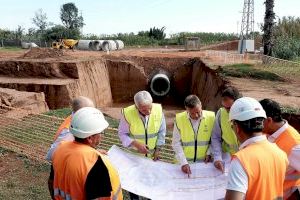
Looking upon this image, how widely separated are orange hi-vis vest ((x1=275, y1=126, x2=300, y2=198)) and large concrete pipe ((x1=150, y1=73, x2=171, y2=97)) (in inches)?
969

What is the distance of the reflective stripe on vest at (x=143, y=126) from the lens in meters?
5.60

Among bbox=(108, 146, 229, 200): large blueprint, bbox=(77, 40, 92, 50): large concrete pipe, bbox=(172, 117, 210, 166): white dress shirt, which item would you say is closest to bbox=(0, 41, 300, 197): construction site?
bbox=(108, 146, 229, 200): large blueprint

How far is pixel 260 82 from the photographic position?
54.7 ft

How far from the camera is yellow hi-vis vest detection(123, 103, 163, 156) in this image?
560cm

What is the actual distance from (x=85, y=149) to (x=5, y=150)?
7124 mm

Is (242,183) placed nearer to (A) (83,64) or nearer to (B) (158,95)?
(A) (83,64)

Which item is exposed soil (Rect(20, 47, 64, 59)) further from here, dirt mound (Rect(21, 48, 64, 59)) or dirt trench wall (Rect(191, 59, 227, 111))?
dirt trench wall (Rect(191, 59, 227, 111))

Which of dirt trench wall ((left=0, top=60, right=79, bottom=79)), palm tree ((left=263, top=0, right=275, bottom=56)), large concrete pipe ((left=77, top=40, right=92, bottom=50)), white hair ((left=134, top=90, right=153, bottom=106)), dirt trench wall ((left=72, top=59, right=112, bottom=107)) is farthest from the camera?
large concrete pipe ((left=77, top=40, right=92, bottom=50))

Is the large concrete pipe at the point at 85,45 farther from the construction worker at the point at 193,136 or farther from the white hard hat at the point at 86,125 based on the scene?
the white hard hat at the point at 86,125

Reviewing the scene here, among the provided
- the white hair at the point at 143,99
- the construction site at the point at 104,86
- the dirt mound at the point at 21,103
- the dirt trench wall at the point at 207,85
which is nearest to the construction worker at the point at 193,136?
the white hair at the point at 143,99

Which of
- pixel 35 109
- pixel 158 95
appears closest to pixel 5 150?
pixel 35 109

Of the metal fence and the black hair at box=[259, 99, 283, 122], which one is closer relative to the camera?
the black hair at box=[259, 99, 283, 122]

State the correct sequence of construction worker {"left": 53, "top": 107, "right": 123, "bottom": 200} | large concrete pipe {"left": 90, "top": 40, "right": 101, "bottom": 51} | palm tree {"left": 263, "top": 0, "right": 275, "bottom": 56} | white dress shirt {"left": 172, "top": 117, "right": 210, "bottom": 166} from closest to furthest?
construction worker {"left": 53, "top": 107, "right": 123, "bottom": 200} < white dress shirt {"left": 172, "top": 117, "right": 210, "bottom": 166} < palm tree {"left": 263, "top": 0, "right": 275, "bottom": 56} < large concrete pipe {"left": 90, "top": 40, "right": 101, "bottom": 51}

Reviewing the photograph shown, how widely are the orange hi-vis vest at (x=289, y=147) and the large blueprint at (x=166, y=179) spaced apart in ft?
2.75
